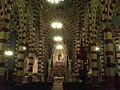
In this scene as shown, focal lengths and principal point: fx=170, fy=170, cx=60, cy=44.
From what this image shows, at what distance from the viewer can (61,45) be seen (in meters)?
27.5

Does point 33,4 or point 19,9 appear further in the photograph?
point 33,4

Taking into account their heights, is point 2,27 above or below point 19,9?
below

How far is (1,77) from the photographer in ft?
33.1

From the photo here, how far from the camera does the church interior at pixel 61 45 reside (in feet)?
34.8

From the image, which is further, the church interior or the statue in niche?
the statue in niche

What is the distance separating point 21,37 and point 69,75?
1278 cm

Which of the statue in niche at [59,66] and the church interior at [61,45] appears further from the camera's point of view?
the statue in niche at [59,66]

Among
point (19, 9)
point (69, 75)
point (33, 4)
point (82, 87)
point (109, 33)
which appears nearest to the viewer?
point (82, 87)

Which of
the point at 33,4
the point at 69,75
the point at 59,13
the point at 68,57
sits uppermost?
the point at 59,13

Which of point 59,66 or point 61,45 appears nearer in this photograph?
point 59,66

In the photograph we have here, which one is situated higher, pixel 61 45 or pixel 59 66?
pixel 61 45

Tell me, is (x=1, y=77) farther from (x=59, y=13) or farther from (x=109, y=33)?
(x=59, y=13)

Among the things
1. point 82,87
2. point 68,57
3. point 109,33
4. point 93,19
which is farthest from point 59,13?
point 82,87

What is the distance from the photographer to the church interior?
34.8 ft
